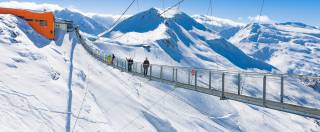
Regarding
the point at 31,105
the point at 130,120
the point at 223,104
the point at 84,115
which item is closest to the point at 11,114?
the point at 31,105

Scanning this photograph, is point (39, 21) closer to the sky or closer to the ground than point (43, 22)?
closer to the sky

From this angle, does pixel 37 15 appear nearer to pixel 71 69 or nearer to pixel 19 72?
pixel 71 69

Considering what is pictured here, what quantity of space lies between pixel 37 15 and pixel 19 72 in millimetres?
39714

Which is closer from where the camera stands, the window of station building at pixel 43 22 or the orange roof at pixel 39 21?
the orange roof at pixel 39 21

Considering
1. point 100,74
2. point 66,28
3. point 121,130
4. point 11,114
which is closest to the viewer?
point 11,114

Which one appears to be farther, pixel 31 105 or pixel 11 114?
pixel 31 105

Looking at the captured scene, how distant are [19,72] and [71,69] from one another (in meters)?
13.5

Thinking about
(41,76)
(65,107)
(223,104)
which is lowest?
(223,104)

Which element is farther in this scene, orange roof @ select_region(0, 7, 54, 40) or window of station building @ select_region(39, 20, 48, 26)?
window of station building @ select_region(39, 20, 48, 26)

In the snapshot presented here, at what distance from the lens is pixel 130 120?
44.9 m

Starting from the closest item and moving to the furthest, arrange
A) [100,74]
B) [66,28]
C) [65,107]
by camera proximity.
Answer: [65,107]
[100,74]
[66,28]

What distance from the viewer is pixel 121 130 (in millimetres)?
38062

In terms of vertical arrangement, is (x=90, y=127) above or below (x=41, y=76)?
below

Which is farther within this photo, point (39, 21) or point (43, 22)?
point (43, 22)
